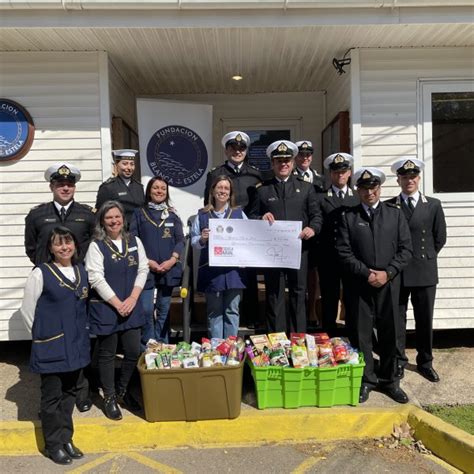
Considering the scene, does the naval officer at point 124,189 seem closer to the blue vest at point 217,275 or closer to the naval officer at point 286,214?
the blue vest at point 217,275

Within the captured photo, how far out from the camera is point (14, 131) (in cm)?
527

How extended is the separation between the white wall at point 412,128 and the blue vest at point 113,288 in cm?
303

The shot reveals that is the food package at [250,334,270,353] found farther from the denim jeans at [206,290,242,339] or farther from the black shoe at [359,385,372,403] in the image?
the black shoe at [359,385,372,403]

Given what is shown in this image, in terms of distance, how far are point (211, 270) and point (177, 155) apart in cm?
269

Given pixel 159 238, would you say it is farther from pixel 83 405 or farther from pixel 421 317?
pixel 421 317

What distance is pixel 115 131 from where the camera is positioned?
5.67m

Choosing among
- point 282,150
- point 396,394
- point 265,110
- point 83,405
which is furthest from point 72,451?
point 265,110

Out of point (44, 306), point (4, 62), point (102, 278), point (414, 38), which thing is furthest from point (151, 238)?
point (414, 38)

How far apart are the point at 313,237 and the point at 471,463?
2.14m

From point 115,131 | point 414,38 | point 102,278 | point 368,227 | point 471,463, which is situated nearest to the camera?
point 471,463

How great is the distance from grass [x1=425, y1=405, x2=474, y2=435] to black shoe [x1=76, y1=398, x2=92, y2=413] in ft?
9.05

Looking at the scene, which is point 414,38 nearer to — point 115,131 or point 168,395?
point 115,131

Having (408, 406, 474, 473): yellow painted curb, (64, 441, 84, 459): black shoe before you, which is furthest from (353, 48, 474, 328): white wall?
(64, 441, 84, 459): black shoe

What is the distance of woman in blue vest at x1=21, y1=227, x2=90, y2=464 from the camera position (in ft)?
11.0
